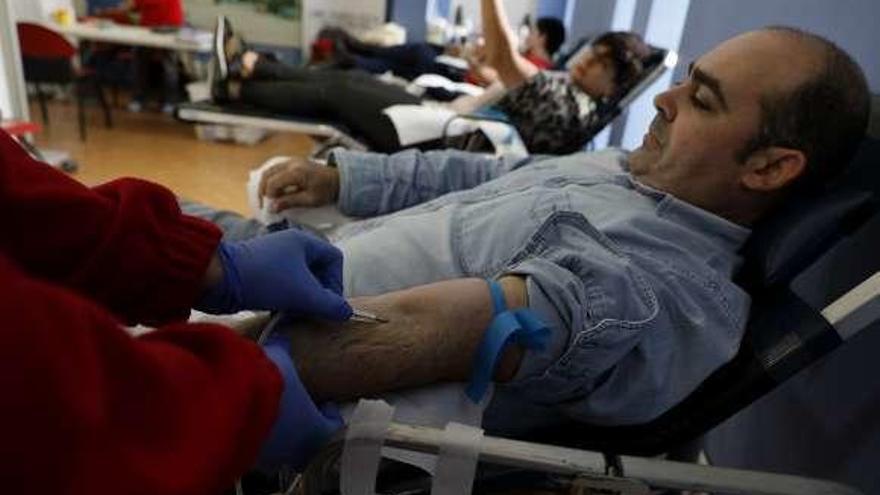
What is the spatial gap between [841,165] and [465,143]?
1.25 metres

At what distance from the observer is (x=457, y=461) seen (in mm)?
692

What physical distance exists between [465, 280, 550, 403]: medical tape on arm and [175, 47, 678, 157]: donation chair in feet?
4.57

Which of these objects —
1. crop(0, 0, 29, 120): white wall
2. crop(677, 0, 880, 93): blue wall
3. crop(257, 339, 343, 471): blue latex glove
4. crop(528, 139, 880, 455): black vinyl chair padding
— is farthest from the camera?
crop(0, 0, 29, 120): white wall

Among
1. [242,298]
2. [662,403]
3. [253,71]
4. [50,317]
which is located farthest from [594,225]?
[253,71]

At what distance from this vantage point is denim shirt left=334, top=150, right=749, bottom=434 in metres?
0.84

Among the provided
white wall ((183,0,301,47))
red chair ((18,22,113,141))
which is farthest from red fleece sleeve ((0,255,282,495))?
white wall ((183,0,301,47))

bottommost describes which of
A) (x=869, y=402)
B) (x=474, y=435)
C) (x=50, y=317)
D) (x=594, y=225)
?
(x=869, y=402)

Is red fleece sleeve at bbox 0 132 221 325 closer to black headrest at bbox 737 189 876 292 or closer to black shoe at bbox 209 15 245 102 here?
black headrest at bbox 737 189 876 292

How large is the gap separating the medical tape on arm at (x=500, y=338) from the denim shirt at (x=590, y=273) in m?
0.03

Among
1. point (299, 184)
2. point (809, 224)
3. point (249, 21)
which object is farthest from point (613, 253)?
point (249, 21)

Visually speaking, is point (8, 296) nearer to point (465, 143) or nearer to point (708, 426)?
point (708, 426)

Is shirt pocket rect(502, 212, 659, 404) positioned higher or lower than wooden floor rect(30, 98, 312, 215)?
higher

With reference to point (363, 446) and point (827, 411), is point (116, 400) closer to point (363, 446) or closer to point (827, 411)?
point (363, 446)

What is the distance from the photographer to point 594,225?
39.6 inches
